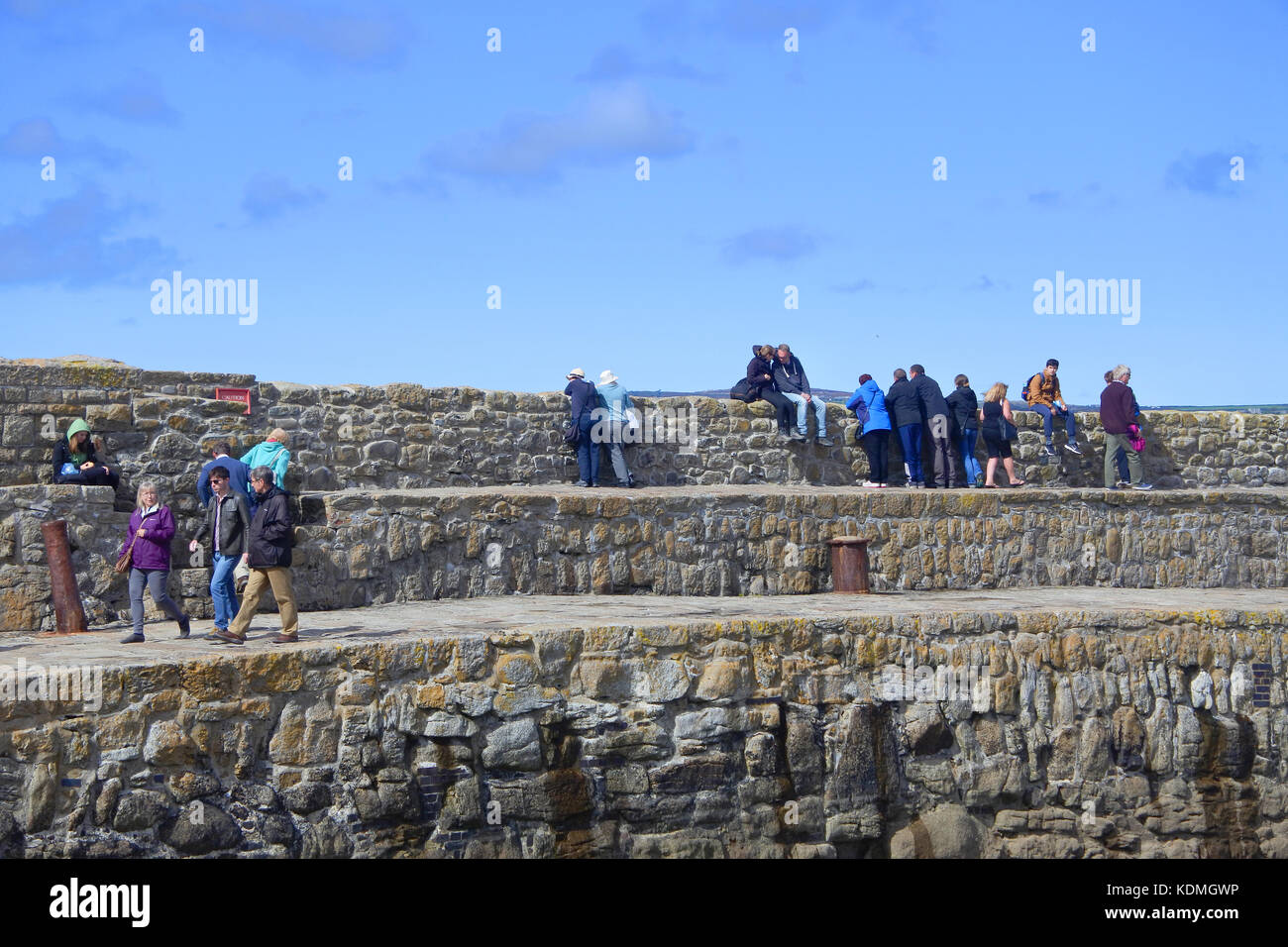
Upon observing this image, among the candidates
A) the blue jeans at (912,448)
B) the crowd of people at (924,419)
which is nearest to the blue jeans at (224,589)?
the crowd of people at (924,419)

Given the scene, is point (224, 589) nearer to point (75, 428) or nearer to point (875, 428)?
point (75, 428)

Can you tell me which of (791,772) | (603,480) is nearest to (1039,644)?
(791,772)

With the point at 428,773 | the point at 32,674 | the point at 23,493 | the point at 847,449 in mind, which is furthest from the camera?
the point at 847,449

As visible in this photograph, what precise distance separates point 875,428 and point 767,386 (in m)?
1.31

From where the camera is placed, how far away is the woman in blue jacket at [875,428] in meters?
14.8

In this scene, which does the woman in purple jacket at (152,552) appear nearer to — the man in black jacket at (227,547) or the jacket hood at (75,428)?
the man in black jacket at (227,547)

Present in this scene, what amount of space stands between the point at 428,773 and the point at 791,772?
8.37 feet

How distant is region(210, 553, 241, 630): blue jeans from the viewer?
9422 mm

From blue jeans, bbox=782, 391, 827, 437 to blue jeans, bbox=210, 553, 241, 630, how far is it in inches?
284

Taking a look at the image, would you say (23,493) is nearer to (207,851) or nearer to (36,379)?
(36,379)

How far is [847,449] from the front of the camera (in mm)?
15258

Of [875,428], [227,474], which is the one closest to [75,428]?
[227,474]

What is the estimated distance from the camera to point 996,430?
15289 millimetres

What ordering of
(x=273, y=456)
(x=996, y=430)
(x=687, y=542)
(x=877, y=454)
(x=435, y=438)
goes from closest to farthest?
(x=273, y=456)
(x=687, y=542)
(x=435, y=438)
(x=877, y=454)
(x=996, y=430)
